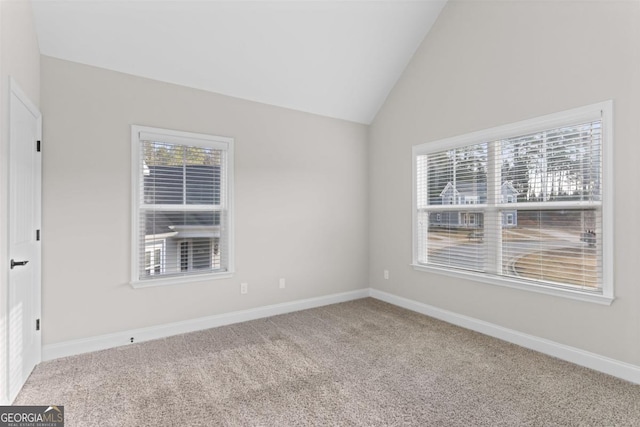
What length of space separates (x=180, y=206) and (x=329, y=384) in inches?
90.0

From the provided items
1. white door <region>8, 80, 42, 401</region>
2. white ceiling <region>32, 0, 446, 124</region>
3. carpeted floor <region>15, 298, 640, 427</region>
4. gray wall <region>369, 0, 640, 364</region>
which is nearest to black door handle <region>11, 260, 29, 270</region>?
white door <region>8, 80, 42, 401</region>

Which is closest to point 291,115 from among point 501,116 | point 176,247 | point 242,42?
point 242,42

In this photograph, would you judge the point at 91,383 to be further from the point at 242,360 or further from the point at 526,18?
the point at 526,18

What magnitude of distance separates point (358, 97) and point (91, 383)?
408 centimetres

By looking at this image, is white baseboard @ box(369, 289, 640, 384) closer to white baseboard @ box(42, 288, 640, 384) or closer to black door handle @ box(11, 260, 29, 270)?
white baseboard @ box(42, 288, 640, 384)

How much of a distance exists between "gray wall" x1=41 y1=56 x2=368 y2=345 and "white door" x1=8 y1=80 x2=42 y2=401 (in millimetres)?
121

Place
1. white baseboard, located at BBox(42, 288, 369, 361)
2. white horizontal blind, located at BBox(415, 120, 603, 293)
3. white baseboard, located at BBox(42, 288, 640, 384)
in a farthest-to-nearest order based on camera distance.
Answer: white baseboard, located at BBox(42, 288, 369, 361) < white horizontal blind, located at BBox(415, 120, 603, 293) < white baseboard, located at BBox(42, 288, 640, 384)

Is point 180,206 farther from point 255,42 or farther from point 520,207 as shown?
point 520,207

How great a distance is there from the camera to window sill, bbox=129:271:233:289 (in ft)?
10.3

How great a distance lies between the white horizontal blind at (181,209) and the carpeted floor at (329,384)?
30.2 inches

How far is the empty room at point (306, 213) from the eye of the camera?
2.23 metres

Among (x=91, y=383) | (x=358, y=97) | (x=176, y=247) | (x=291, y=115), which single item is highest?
(x=358, y=97)

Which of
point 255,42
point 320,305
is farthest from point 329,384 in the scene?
point 255,42

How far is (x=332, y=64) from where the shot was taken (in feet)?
12.4
